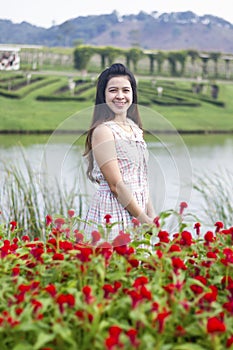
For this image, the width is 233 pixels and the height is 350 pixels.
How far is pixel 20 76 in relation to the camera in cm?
4375

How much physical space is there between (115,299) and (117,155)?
93cm

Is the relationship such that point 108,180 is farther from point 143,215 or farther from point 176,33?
point 176,33

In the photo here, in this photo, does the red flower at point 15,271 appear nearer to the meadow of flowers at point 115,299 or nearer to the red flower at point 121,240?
the meadow of flowers at point 115,299

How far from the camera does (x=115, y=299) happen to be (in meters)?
1.70

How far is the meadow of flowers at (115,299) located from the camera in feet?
4.91

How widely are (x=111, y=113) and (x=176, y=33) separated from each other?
109 metres

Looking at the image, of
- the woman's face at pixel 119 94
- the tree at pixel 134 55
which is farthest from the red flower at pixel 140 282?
the tree at pixel 134 55

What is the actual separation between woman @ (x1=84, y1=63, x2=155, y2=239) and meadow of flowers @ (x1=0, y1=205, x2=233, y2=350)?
1.64 feet

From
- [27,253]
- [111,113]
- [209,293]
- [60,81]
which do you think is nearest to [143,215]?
[111,113]

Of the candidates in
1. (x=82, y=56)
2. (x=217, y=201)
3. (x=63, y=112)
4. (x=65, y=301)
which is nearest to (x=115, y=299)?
(x=65, y=301)

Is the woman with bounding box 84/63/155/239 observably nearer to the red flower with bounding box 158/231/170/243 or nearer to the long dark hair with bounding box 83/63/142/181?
the long dark hair with bounding box 83/63/142/181

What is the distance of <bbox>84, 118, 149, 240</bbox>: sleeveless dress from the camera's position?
255cm

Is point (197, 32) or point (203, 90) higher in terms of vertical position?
point (197, 32)

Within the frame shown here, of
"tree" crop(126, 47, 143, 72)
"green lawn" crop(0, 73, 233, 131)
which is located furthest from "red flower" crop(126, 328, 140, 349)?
"tree" crop(126, 47, 143, 72)
